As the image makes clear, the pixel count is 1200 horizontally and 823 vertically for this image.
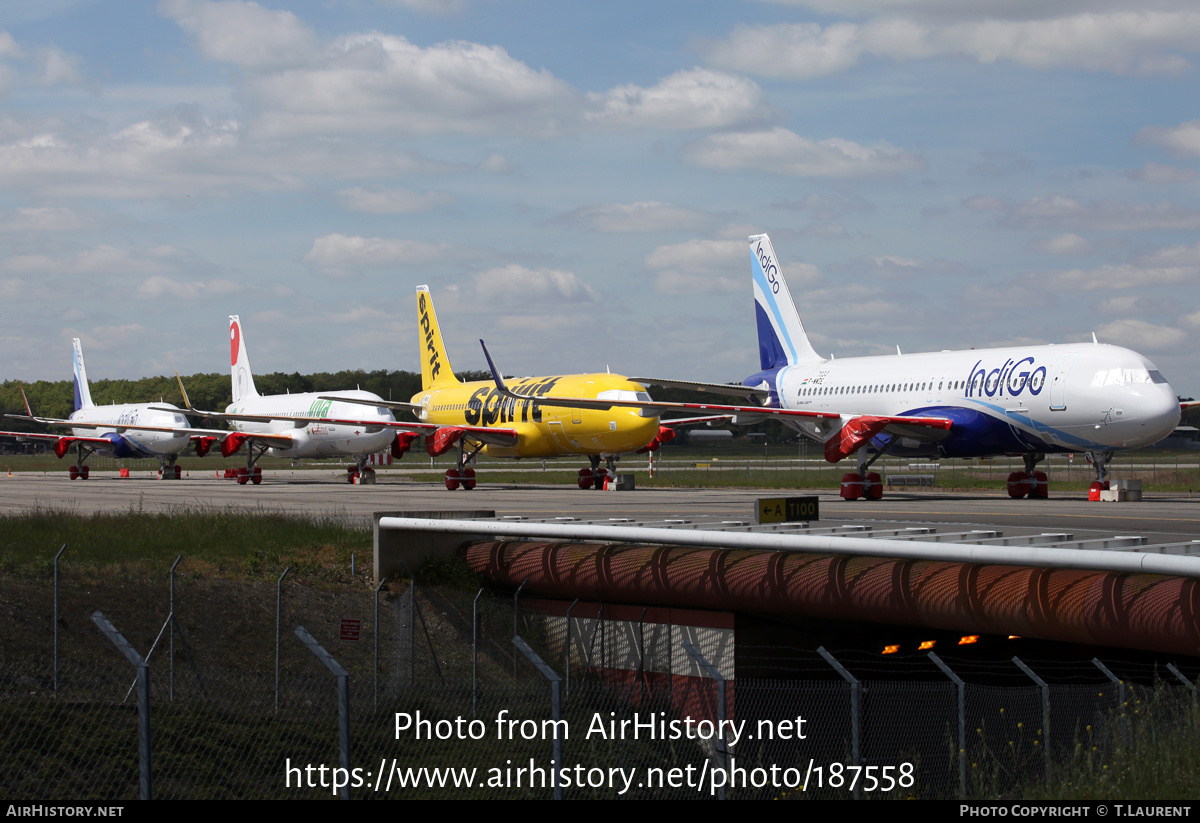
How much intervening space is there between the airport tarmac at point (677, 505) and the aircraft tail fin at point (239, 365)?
20.4 meters

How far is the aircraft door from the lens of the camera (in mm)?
32812

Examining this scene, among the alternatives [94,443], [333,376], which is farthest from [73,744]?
[333,376]

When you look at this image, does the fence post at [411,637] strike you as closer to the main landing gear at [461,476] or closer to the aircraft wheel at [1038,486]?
the aircraft wheel at [1038,486]

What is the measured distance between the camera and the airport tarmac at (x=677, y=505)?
74.6 feet

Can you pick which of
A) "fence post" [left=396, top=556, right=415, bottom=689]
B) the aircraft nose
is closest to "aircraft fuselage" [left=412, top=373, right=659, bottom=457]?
the aircraft nose

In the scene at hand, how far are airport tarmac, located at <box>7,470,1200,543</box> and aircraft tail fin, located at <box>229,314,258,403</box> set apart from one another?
66.9 feet

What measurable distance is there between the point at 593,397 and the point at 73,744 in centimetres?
3052

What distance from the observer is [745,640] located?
19.0m

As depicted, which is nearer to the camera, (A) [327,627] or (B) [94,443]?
(A) [327,627]

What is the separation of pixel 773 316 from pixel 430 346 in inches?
732

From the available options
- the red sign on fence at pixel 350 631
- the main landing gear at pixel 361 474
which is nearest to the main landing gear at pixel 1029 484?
the red sign on fence at pixel 350 631

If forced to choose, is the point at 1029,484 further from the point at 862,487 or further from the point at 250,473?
the point at 250,473

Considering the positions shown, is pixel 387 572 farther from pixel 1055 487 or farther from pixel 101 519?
pixel 1055 487

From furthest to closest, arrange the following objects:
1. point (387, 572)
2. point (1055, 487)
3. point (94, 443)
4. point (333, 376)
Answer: point (333, 376), point (94, 443), point (1055, 487), point (387, 572)
